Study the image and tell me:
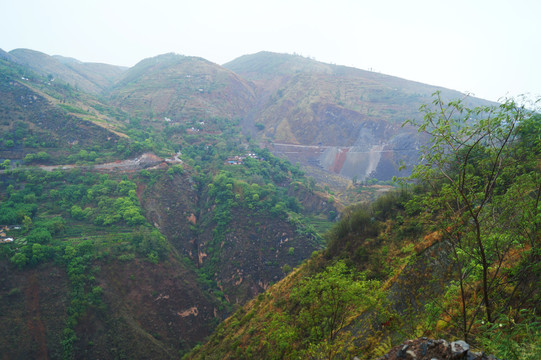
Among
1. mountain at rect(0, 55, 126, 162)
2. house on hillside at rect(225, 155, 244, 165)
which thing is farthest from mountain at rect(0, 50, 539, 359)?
house on hillside at rect(225, 155, 244, 165)

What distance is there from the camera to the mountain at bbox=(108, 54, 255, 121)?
101688 millimetres

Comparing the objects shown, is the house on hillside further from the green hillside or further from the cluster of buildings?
the green hillside

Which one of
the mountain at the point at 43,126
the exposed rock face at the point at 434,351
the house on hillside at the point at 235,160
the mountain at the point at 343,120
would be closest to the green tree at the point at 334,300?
the exposed rock face at the point at 434,351

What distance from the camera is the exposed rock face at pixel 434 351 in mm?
5504

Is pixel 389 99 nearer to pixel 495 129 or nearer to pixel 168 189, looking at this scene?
pixel 168 189

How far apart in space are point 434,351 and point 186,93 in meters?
124

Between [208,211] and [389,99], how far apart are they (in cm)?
9870

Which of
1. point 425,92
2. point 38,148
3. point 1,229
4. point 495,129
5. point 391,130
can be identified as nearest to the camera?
point 495,129

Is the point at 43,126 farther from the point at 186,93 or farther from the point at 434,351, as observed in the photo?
the point at 434,351

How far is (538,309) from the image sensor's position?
23.8 feet

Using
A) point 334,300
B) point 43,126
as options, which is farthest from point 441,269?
point 43,126

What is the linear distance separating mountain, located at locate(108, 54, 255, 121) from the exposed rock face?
100586 mm

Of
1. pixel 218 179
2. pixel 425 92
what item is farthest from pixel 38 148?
pixel 425 92

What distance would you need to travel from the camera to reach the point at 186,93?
115m
